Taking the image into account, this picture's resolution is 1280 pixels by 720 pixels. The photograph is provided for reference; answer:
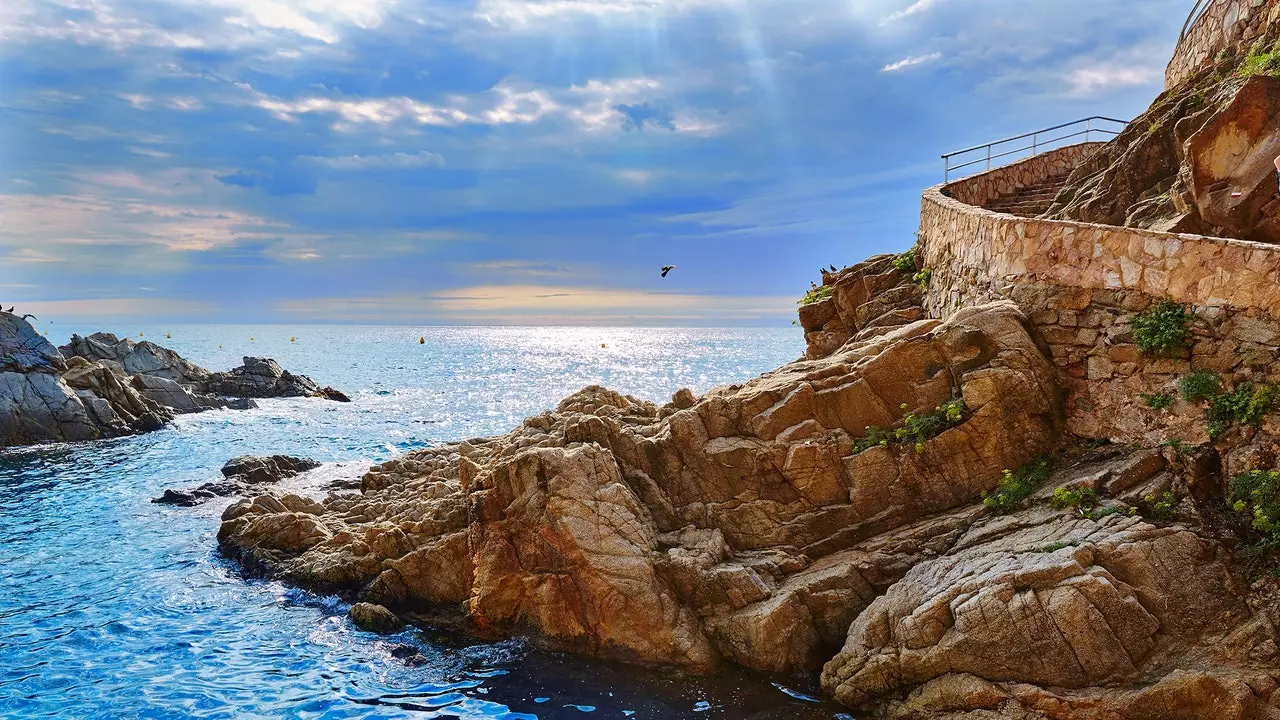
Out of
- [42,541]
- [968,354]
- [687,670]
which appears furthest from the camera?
[42,541]

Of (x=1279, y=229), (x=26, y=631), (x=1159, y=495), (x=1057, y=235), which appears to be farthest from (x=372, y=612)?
(x=1279, y=229)

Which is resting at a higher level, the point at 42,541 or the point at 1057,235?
the point at 1057,235

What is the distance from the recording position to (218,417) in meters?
52.3

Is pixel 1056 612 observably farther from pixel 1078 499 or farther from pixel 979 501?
pixel 979 501

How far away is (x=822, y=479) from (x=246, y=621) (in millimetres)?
14815

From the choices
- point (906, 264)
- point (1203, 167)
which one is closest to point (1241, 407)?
point (1203, 167)

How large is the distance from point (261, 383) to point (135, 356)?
9407 millimetres

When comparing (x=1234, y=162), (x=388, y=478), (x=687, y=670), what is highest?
(x=1234, y=162)

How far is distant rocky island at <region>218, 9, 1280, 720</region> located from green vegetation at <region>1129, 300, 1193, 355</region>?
0.20 ft

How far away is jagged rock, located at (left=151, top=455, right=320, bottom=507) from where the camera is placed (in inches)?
1209

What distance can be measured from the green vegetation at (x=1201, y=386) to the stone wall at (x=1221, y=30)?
584 inches

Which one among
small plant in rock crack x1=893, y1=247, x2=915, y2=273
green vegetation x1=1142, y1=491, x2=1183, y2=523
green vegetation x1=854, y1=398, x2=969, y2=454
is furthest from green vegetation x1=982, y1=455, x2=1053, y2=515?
small plant in rock crack x1=893, y1=247, x2=915, y2=273

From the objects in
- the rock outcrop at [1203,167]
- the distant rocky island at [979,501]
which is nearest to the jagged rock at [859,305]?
the distant rocky island at [979,501]

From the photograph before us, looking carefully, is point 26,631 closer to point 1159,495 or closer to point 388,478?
point 388,478
